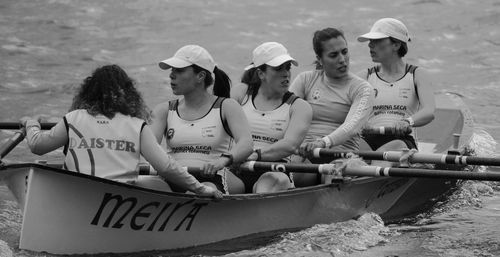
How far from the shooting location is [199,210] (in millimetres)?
7168

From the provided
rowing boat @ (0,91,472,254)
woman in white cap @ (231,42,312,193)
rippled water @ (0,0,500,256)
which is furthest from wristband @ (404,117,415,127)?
rippled water @ (0,0,500,256)

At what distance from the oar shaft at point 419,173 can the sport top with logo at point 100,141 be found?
6.30 ft

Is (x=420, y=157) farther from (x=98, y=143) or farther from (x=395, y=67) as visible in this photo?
(x=98, y=143)

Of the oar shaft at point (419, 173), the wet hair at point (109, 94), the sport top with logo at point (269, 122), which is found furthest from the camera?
the sport top with logo at point (269, 122)

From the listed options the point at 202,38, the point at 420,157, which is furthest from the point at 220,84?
the point at 202,38

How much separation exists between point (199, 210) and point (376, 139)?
2603mm

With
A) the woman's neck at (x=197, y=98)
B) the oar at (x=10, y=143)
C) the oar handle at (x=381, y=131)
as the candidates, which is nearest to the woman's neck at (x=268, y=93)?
the woman's neck at (x=197, y=98)

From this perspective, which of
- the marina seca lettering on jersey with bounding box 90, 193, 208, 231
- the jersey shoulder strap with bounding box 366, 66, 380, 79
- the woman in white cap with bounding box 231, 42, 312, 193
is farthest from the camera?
the jersey shoulder strap with bounding box 366, 66, 380, 79

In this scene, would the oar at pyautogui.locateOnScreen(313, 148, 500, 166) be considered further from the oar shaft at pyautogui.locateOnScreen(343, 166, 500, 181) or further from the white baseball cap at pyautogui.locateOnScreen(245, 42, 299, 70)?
the white baseball cap at pyautogui.locateOnScreen(245, 42, 299, 70)

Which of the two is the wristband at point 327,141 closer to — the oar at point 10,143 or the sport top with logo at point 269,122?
the sport top with logo at point 269,122

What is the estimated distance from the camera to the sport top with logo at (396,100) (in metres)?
9.41

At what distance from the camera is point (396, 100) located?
30.9ft

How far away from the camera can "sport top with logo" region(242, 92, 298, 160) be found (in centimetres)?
809

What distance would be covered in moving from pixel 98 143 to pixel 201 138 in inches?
47.6
